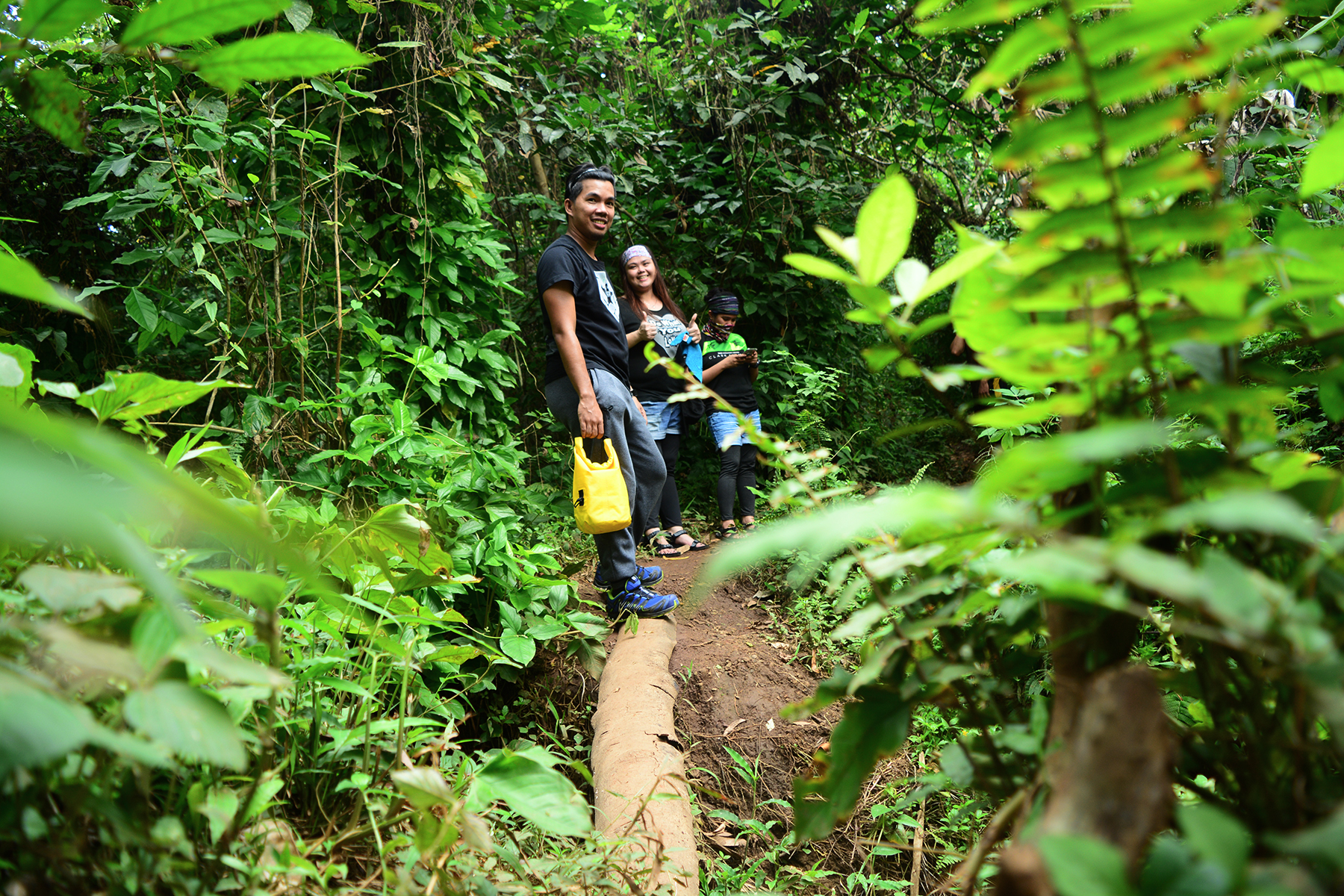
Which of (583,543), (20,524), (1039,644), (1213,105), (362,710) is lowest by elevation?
(583,543)

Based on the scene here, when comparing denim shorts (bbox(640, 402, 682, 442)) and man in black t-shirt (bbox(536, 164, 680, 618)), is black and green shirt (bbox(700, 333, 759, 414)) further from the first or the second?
man in black t-shirt (bbox(536, 164, 680, 618))

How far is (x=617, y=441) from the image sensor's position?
3414 millimetres

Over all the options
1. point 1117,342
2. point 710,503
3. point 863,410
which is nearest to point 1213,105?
point 1117,342

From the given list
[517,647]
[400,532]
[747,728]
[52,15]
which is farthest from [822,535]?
[747,728]

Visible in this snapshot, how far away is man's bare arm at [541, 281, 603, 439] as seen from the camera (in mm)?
3246

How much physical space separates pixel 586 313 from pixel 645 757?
6.68 ft

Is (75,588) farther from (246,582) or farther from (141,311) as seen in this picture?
(141,311)

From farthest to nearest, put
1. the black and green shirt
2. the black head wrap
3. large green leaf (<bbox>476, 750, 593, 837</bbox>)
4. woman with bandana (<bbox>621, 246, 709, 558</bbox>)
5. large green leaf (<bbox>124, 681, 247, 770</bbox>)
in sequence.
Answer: the black head wrap
the black and green shirt
woman with bandana (<bbox>621, 246, 709, 558</bbox>)
large green leaf (<bbox>476, 750, 593, 837</bbox>)
large green leaf (<bbox>124, 681, 247, 770</bbox>)

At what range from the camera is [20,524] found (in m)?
0.29

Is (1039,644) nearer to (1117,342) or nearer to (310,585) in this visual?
(1117,342)

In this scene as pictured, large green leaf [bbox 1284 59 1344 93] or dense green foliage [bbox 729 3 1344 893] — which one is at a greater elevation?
large green leaf [bbox 1284 59 1344 93]

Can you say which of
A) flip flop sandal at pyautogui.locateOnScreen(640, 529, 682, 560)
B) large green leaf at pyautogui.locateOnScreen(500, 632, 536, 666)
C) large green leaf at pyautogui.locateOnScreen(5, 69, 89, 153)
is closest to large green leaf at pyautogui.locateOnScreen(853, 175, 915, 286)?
large green leaf at pyautogui.locateOnScreen(5, 69, 89, 153)

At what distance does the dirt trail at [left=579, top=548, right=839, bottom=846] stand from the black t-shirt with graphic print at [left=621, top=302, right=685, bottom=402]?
4.85 feet

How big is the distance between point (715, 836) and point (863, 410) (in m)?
5.07
